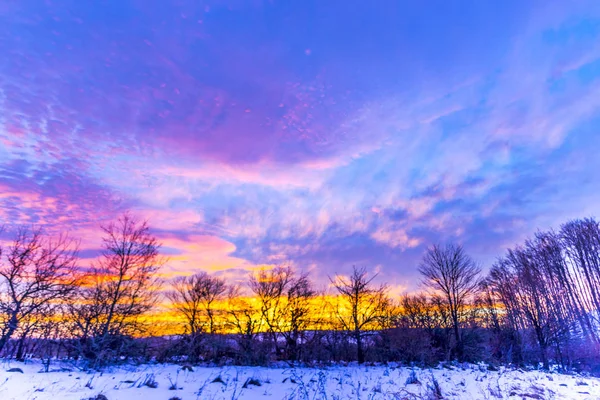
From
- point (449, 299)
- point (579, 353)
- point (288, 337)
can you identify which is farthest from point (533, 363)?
point (288, 337)

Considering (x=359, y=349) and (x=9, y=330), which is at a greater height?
(x=9, y=330)

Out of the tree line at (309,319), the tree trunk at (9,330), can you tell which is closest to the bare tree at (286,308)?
the tree line at (309,319)

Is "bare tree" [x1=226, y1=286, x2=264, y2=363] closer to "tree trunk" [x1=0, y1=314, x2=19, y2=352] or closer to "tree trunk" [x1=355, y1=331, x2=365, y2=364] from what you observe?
"tree trunk" [x1=355, y1=331, x2=365, y2=364]

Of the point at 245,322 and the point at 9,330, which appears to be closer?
the point at 9,330

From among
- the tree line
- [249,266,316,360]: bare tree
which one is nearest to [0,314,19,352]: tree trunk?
the tree line

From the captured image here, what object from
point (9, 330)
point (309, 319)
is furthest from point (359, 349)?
point (9, 330)

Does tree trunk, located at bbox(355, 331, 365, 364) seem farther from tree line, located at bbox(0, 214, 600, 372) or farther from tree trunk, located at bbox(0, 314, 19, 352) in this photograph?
tree trunk, located at bbox(0, 314, 19, 352)

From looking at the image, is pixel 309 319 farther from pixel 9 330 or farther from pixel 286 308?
pixel 9 330

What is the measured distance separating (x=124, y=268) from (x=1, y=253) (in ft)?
24.3

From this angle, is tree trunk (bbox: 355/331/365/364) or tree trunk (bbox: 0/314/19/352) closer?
tree trunk (bbox: 0/314/19/352)

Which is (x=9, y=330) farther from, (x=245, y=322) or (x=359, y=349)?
(x=359, y=349)

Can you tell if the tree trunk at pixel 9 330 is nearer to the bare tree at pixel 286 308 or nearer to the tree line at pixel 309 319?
the tree line at pixel 309 319

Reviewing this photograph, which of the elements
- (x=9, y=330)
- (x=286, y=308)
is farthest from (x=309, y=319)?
(x=9, y=330)

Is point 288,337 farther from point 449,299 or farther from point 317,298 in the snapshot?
point 449,299
